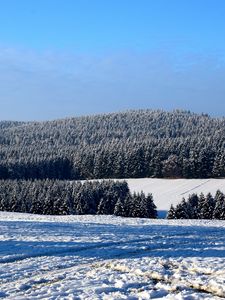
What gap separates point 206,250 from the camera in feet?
75.1

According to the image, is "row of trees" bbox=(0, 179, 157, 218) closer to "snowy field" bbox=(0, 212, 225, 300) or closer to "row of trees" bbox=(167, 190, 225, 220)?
"row of trees" bbox=(167, 190, 225, 220)

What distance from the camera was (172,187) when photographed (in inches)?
4323

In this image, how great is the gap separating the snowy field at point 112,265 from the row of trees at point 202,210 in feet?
134

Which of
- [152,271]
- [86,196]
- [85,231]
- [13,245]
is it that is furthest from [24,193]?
[152,271]

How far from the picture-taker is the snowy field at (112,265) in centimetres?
1456

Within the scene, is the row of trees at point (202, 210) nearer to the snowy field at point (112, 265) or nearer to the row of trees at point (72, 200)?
the row of trees at point (72, 200)

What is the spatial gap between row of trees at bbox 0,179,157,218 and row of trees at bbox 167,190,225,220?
18.3ft

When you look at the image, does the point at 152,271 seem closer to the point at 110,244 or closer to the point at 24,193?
the point at 110,244

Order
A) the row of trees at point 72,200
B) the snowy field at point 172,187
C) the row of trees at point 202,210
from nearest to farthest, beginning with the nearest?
the row of trees at point 202,210 < the row of trees at point 72,200 < the snowy field at point 172,187

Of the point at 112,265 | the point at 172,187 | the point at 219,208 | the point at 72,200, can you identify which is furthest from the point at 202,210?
the point at 112,265

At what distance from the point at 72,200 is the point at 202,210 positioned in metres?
22.9

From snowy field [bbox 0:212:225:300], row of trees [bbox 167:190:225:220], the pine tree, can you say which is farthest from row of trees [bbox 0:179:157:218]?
snowy field [bbox 0:212:225:300]

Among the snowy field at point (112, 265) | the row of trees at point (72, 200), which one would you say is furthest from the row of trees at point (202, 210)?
the snowy field at point (112, 265)

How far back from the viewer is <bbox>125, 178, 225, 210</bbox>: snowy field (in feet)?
321
